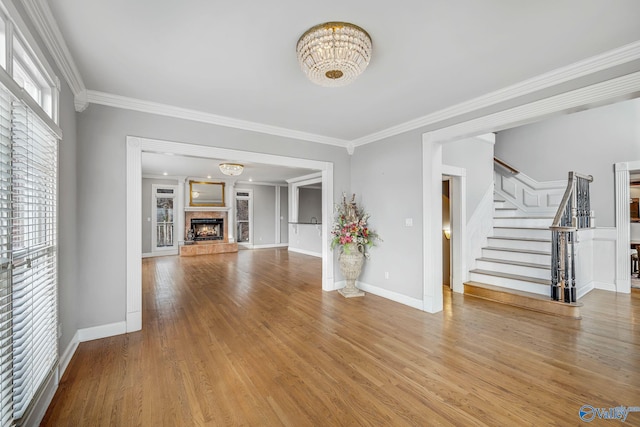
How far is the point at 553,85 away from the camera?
263 cm

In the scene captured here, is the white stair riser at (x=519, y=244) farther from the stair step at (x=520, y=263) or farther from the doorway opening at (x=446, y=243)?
the doorway opening at (x=446, y=243)

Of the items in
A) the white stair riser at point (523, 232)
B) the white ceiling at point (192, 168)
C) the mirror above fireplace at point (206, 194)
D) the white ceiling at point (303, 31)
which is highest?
the white ceiling at point (303, 31)

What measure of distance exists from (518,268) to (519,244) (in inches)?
23.6

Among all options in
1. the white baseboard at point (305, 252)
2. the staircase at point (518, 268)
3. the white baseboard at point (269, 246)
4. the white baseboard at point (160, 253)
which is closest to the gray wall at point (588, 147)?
the staircase at point (518, 268)

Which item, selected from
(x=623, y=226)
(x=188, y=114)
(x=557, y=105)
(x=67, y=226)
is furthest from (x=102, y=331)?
(x=623, y=226)

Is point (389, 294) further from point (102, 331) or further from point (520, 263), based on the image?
point (102, 331)

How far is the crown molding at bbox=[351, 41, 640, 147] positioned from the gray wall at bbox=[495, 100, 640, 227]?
13.5ft

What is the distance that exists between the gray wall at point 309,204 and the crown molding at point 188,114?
6.89 meters

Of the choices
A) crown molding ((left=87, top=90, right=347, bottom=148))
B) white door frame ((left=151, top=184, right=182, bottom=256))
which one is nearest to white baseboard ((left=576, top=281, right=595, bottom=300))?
crown molding ((left=87, top=90, right=347, bottom=148))

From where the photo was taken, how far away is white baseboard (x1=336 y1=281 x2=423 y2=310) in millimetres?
3953

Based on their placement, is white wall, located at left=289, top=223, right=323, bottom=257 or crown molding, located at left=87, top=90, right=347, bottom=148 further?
white wall, located at left=289, top=223, right=323, bottom=257

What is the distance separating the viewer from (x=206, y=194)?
9859 millimetres

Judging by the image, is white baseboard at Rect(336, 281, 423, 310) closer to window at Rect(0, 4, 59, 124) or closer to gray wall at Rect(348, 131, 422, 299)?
gray wall at Rect(348, 131, 422, 299)

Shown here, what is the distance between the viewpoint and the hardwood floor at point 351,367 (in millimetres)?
1872
